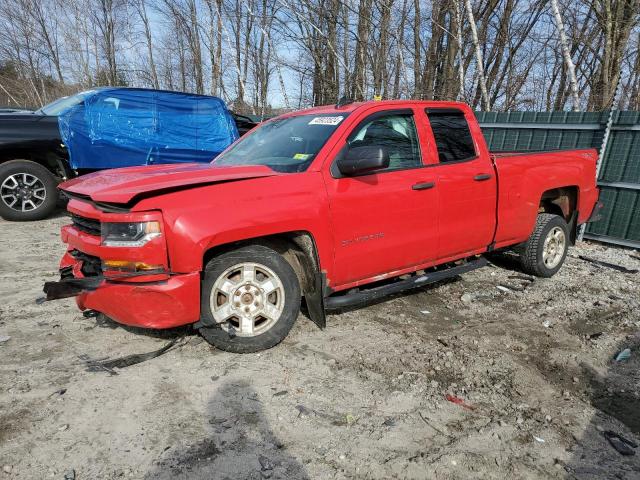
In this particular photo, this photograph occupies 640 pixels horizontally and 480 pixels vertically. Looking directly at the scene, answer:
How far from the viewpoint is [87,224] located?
3.01m

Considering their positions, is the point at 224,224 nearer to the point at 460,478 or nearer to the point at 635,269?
the point at 460,478

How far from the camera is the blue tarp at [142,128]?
7.17 metres

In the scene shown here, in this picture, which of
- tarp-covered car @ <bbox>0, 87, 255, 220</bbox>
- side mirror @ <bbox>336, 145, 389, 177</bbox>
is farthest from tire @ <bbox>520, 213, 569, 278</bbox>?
tarp-covered car @ <bbox>0, 87, 255, 220</bbox>

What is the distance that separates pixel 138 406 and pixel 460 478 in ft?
6.12

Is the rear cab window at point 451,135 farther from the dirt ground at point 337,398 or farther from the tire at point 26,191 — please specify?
the tire at point 26,191

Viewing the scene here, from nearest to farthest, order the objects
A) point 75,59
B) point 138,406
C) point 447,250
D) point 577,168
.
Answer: point 138,406 < point 447,250 < point 577,168 < point 75,59

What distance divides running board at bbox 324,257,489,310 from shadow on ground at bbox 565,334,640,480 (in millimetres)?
1360

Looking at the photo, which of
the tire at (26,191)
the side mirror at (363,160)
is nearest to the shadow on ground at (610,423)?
the side mirror at (363,160)

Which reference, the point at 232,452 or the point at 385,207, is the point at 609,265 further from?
the point at 232,452

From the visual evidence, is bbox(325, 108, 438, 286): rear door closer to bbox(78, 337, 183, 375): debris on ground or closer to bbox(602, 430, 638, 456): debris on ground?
bbox(78, 337, 183, 375): debris on ground

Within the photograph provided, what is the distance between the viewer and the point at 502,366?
3230 millimetres

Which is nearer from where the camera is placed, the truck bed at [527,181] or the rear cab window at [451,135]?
the rear cab window at [451,135]

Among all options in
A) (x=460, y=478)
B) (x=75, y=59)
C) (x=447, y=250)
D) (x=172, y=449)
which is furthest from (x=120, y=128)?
(x=75, y=59)

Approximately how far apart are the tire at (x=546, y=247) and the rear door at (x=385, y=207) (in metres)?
1.80
